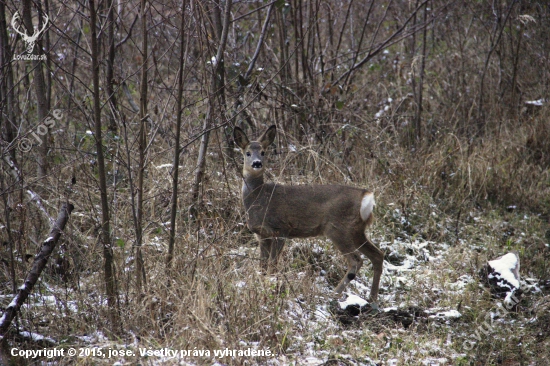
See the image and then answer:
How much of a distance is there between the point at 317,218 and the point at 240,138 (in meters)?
1.01

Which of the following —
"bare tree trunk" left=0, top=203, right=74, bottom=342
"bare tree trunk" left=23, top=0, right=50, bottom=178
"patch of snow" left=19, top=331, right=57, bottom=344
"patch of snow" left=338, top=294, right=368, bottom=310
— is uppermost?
"bare tree trunk" left=23, top=0, right=50, bottom=178

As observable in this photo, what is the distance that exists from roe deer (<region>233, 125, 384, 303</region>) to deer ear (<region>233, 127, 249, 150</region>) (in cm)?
22

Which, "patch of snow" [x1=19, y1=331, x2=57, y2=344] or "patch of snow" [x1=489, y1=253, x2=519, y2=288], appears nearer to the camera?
"patch of snow" [x1=19, y1=331, x2=57, y2=344]

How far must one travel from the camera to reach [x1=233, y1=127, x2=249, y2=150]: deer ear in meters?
5.29

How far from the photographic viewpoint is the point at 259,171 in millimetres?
5301

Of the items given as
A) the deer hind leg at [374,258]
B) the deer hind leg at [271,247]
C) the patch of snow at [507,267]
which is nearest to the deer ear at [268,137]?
the deer hind leg at [271,247]

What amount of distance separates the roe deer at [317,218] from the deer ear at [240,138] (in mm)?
217

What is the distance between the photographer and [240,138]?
5359mm

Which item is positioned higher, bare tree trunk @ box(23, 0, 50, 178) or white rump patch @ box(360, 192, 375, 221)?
bare tree trunk @ box(23, 0, 50, 178)

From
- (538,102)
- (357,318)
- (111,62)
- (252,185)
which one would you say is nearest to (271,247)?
(252,185)

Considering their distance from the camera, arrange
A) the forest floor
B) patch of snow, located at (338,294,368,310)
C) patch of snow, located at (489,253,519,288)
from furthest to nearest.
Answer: patch of snow, located at (489,253,519,288), patch of snow, located at (338,294,368,310), the forest floor

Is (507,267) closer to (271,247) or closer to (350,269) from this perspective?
(350,269)

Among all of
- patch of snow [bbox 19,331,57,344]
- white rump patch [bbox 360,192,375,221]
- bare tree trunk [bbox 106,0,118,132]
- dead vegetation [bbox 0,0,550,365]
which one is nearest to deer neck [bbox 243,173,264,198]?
dead vegetation [bbox 0,0,550,365]

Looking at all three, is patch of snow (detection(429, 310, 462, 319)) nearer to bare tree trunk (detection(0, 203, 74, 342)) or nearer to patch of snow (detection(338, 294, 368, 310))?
patch of snow (detection(338, 294, 368, 310))
